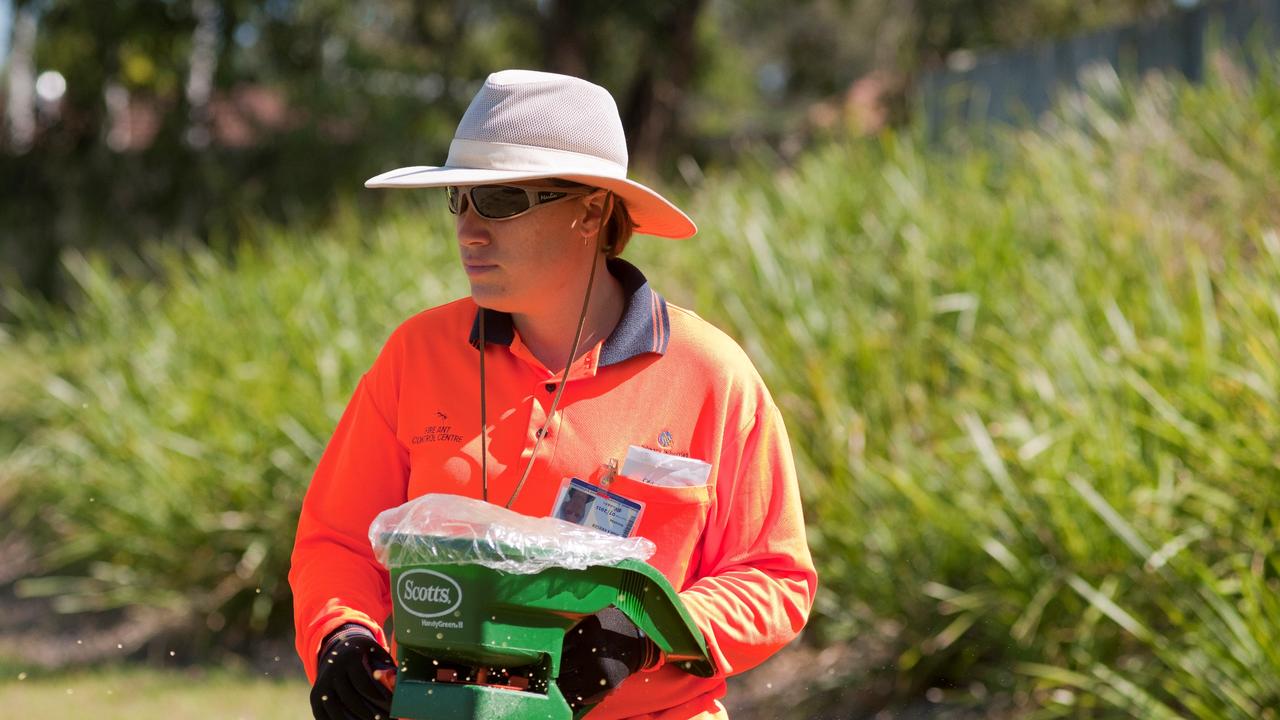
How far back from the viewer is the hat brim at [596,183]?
2246 millimetres

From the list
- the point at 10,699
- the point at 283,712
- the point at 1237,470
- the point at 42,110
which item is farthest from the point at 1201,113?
the point at 42,110

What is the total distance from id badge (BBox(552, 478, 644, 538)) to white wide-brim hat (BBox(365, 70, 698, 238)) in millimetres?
488

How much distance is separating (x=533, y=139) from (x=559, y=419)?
1.45ft

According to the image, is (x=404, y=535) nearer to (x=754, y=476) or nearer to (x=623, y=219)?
(x=754, y=476)

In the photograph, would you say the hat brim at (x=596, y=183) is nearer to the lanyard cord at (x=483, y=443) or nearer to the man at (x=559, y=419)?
the man at (x=559, y=419)

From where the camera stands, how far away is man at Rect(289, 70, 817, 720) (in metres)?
2.26

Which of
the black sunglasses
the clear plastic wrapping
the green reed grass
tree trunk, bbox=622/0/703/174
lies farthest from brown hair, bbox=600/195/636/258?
tree trunk, bbox=622/0/703/174

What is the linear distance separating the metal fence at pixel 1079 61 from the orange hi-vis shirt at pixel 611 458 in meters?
6.68

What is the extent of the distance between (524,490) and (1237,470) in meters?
3.23

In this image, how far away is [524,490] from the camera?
2.28 meters

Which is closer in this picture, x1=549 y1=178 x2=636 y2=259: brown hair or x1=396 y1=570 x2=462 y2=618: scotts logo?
x1=396 y1=570 x2=462 y2=618: scotts logo

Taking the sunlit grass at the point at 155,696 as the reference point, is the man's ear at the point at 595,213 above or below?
above

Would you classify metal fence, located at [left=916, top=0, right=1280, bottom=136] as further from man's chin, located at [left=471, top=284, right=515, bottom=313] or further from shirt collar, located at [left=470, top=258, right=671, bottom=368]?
man's chin, located at [left=471, top=284, right=515, bottom=313]

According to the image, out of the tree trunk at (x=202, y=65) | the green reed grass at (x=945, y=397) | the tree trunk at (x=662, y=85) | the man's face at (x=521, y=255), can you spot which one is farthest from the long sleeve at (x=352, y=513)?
the tree trunk at (x=202, y=65)
